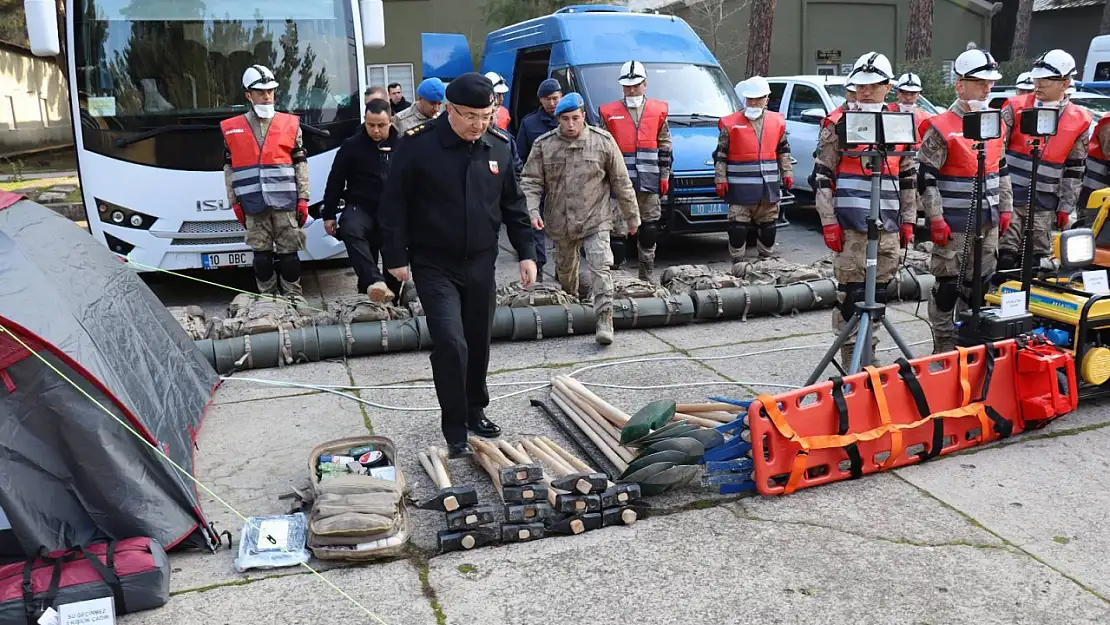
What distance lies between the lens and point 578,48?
10.2 meters

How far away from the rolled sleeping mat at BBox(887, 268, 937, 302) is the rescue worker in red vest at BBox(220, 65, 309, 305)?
4.93 metres

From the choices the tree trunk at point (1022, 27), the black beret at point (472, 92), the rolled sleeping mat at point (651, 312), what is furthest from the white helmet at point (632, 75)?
the tree trunk at point (1022, 27)

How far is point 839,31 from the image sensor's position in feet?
82.4

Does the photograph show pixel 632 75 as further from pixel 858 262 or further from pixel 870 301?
pixel 870 301

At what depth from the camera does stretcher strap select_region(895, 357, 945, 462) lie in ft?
14.9

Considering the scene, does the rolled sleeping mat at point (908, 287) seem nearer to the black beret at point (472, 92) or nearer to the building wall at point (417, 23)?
the black beret at point (472, 92)

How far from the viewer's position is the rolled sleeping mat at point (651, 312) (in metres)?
7.21

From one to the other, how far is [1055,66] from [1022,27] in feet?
65.1

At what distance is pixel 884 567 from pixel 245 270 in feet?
27.2

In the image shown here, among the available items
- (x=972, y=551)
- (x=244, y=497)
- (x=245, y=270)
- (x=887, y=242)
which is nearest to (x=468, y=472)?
(x=244, y=497)

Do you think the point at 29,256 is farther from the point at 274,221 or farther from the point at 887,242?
the point at 887,242

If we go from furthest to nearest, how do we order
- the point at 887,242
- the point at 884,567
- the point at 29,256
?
the point at 887,242 → the point at 29,256 → the point at 884,567

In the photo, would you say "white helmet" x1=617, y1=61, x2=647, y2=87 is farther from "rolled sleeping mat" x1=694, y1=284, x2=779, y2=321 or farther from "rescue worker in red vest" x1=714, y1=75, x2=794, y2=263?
"rolled sleeping mat" x1=694, y1=284, x2=779, y2=321

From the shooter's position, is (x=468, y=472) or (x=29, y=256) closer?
(x=29, y=256)
